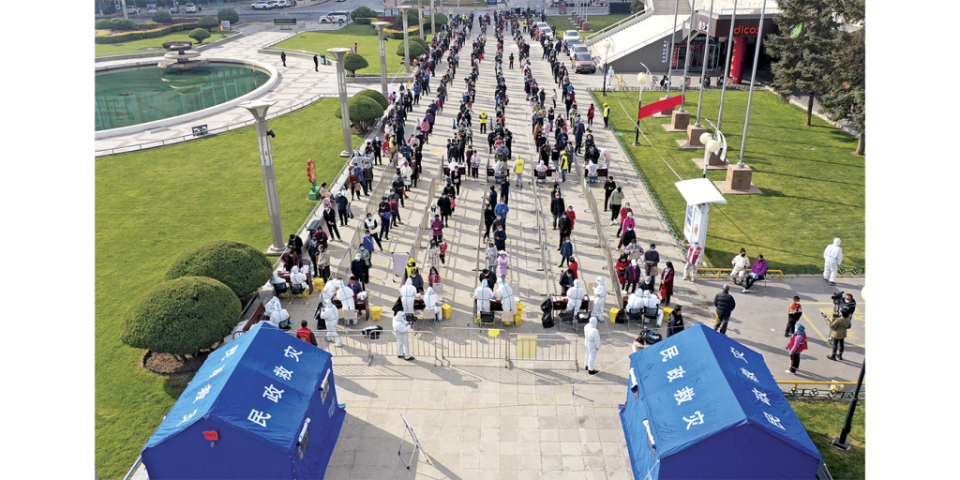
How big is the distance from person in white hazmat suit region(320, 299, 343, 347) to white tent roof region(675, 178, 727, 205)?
10.1m

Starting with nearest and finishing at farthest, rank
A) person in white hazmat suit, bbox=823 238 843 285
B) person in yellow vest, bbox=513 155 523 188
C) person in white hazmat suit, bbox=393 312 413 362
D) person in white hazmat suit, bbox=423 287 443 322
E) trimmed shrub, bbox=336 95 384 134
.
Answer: person in white hazmat suit, bbox=393 312 413 362 < person in white hazmat suit, bbox=423 287 443 322 < person in white hazmat suit, bbox=823 238 843 285 < person in yellow vest, bbox=513 155 523 188 < trimmed shrub, bbox=336 95 384 134

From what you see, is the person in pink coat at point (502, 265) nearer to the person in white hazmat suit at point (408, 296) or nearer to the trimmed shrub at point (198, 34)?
the person in white hazmat suit at point (408, 296)

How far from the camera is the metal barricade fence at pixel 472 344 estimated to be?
1491 centimetres

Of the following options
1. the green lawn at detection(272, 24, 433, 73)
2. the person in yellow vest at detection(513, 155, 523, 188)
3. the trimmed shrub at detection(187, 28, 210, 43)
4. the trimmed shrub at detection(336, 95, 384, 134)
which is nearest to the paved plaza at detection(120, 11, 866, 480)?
the person in yellow vest at detection(513, 155, 523, 188)

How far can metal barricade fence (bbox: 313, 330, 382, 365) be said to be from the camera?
49.1 feet

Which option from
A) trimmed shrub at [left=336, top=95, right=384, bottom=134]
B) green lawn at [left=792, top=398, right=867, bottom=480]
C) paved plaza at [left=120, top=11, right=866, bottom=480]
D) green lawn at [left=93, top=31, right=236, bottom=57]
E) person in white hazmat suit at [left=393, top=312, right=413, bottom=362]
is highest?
green lawn at [left=93, top=31, right=236, bottom=57]

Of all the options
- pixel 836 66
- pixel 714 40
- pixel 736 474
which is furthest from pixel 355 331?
pixel 714 40

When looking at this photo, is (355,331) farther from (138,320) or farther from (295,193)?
(295,193)

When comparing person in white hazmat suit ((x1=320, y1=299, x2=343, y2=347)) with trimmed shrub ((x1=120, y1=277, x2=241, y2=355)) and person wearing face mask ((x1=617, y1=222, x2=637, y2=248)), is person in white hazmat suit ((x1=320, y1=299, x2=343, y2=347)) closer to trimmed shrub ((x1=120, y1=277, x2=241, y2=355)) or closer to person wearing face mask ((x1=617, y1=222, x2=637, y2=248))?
trimmed shrub ((x1=120, y1=277, x2=241, y2=355))

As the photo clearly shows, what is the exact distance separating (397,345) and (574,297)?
173 inches

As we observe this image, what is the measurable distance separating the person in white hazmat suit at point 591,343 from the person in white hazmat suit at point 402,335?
389 cm

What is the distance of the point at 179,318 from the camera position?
13.5 metres

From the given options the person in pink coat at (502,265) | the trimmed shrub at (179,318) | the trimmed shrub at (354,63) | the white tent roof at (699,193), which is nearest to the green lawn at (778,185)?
the white tent roof at (699,193)
